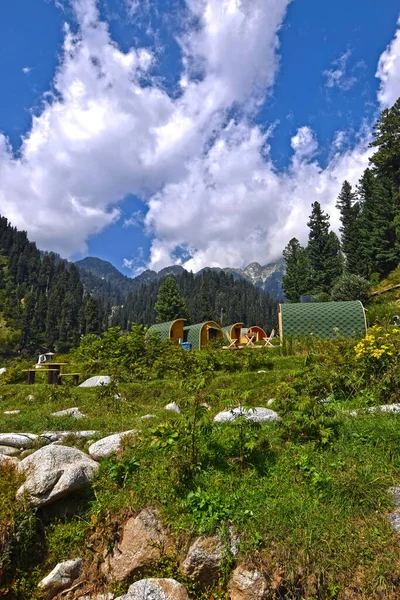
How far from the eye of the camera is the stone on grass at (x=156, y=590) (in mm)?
3455

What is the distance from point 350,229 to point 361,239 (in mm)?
3907

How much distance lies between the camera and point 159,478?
4.41m

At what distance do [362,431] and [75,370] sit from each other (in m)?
12.6

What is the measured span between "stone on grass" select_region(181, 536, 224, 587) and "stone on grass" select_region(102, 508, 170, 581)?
317mm

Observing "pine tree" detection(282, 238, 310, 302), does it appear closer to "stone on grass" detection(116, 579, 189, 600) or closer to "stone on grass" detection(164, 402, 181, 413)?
"stone on grass" detection(164, 402, 181, 413)

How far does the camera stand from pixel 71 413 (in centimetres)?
754

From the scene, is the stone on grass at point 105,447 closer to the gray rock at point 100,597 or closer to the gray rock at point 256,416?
the gray rock at point 100,597

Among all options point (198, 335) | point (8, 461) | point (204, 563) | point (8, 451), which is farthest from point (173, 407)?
point (198, 335)

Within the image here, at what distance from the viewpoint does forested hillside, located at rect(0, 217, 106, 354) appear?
200ft

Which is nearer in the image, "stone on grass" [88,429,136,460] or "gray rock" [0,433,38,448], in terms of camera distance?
"stone on grass" [88,429,136,460]

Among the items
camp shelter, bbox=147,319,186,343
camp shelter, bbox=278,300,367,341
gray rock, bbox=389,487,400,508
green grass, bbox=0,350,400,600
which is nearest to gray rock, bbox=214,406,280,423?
green grass, bbox=0,350,400,600

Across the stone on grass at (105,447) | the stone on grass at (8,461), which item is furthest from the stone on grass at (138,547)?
the stone on grass at (8,461)

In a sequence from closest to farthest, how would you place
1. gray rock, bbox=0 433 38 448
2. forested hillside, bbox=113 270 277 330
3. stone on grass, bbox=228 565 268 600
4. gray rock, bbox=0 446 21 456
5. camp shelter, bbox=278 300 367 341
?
stone on grass, bbox=228 565 268 600 → gray rock, bbox=0 446 21 456 → gray rock, bbox=0 433 38 448 → camp shelter, bbox=278 300 367 341 → forested hillside, bbox=113 270 277 330

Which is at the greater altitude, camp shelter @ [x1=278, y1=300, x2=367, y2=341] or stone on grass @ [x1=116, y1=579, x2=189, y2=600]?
camp shelter @ [x1=278, y1=300, x2=367, y2=341]
